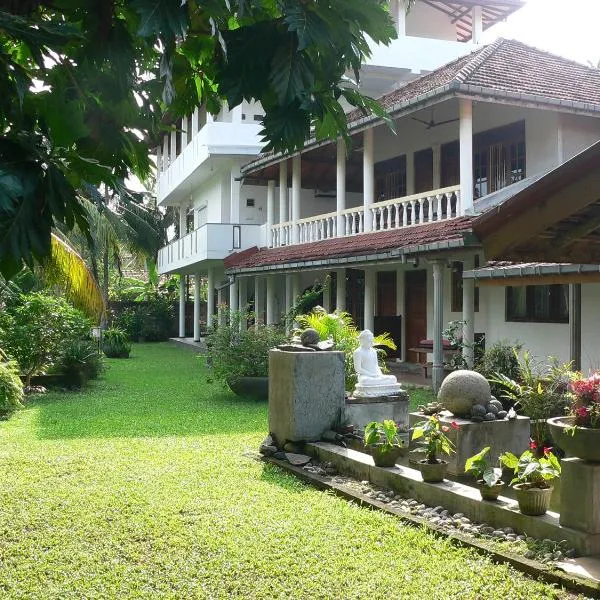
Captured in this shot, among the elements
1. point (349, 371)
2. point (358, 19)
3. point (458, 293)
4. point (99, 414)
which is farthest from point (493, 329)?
point (358, 19)

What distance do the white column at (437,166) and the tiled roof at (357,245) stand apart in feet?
8.80

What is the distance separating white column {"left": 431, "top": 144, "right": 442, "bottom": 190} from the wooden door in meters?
2.25

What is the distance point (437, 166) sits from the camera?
58.9ft

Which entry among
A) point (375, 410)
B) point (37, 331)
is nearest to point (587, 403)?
point (375, 410)

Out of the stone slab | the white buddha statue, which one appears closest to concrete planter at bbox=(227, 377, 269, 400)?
the white buddha statue

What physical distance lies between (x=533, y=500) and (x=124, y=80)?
13.7ft

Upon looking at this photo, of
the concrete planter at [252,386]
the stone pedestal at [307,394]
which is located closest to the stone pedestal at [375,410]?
the stone pedestal at [307,394]

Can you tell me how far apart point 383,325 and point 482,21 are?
38.3 ft

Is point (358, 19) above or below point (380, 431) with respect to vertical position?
above

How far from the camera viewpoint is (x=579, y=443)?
4.79m

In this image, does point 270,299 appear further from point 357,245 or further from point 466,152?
point 466,152

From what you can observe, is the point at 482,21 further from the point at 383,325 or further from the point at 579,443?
the point at 579,443

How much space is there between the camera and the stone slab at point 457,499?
5.00m

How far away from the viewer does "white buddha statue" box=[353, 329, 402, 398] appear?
30.5 feet
